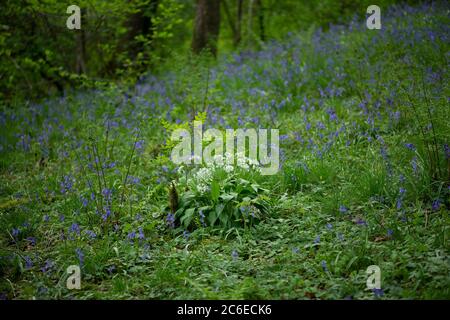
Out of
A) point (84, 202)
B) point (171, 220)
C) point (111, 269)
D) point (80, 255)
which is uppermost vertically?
point (84, 202)

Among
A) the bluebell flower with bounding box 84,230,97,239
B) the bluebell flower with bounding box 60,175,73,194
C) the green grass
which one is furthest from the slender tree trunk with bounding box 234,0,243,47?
the bluebell flower with bounding box 84,230,97,239

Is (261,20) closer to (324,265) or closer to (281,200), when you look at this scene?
(281,200)

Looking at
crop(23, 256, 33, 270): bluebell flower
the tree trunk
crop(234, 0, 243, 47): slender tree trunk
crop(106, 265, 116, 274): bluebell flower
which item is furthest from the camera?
crop(234, 0, 243, 47): slender tree trunk

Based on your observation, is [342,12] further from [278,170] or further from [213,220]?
[213,220]

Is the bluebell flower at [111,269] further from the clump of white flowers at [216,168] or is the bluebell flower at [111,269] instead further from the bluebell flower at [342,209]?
the bluebell flower at [342,209]

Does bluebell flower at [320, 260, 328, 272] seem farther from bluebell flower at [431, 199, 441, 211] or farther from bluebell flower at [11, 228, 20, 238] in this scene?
bluebell flower at [11, 228, 20, 238]

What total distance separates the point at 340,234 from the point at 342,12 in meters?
10.2

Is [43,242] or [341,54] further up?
[341,54]

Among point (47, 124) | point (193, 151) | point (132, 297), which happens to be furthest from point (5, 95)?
point (132, 297)

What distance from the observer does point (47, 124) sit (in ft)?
26.6

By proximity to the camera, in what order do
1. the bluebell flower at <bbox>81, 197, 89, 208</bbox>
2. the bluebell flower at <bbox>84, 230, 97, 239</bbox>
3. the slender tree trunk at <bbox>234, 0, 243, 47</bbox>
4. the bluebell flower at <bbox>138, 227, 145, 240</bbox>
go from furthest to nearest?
the slender tree trunk at <bbox>234, 0, 243, 47</bbox>
the bluebell flower at <bbox>81, 197, 89, 208</bbox>
the bluebell flower at <bbox>84, 230, 97, 239</bbox>
the bluebell flower at <bbox>138, 227, 145, 240</bbox>

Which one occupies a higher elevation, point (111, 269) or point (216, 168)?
point (216, 168)

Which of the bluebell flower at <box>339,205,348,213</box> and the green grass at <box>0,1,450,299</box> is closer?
the green grass at <box>0,1,450,299</box>

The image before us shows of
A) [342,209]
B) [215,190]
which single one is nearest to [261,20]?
[215,190]
